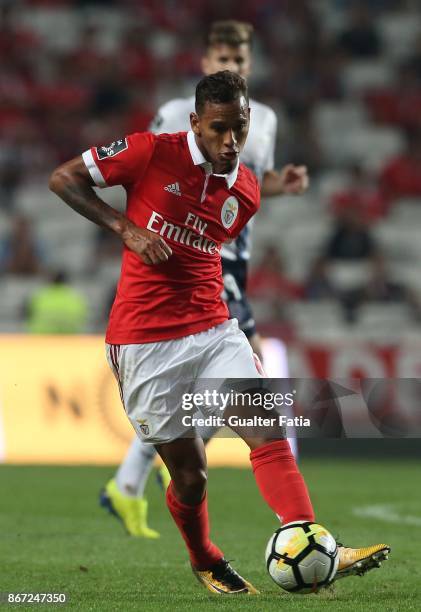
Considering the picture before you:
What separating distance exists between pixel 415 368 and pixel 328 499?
337cm

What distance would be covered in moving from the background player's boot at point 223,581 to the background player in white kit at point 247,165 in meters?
1.69

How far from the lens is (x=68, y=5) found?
61.2 feet

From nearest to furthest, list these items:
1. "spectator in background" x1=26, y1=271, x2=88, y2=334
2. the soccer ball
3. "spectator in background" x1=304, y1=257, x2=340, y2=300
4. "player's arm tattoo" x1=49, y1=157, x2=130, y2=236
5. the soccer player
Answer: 1. the soccer ball
2. the soccer player
3. "player's arm tattoo" x1=49, y1=157, x2=130, y2=236
4. "spectator in background" x1=26, y1=271, x2=88, y2=334
5. "spectator in background" x1=304, y1=257, x2=340, y2=300

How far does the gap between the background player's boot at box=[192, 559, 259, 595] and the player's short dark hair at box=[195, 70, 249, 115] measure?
5.76 feet

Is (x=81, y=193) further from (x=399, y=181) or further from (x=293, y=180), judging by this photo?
(x=399, y=181)

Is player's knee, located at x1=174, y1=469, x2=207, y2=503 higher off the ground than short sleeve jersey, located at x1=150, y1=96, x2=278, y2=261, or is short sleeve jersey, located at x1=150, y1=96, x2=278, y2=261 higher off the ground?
short sleeve jersey, located at x1=150, y1=96, x2=278, y2=261

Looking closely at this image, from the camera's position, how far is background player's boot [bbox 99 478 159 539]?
23.8ft

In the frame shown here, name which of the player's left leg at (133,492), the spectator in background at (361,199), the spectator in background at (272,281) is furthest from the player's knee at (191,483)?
the spectator in background at (361,199)

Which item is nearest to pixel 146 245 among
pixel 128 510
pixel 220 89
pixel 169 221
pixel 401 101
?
pixel 169 221

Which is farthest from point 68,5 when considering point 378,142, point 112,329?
point 112,329

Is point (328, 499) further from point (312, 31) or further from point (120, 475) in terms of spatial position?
point (312, 31)

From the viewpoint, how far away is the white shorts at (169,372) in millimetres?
4949

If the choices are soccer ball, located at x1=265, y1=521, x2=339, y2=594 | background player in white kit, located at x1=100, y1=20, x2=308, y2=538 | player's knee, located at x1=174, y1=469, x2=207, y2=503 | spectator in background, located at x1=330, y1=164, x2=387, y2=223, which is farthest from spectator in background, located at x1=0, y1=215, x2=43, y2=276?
soccer ball, located at x1=265, y1=521, x2=339, y2=594

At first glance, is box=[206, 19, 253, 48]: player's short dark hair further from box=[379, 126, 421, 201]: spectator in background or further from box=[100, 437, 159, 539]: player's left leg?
box=[379, 126, 421, 201]: spectator in background
